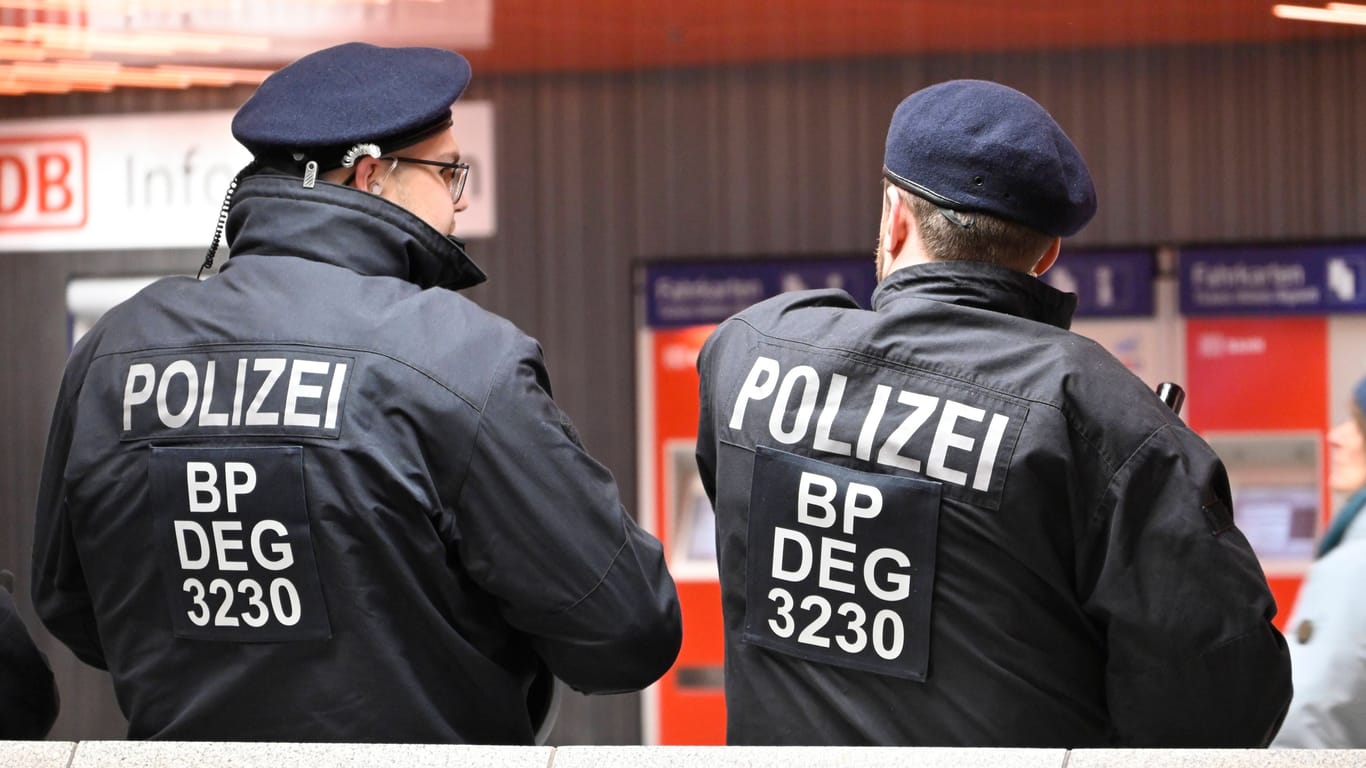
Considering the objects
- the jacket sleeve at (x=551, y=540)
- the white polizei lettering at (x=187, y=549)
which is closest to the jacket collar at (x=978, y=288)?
the jacket sleeve at (x=551, y=540)

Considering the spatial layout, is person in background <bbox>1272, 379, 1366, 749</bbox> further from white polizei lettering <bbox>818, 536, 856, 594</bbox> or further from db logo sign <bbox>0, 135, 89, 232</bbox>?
db logo sign <bbox>0, 135, 89, 232</bbox>

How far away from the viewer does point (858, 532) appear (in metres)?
1.55

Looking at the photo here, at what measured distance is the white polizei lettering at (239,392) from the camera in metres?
1.59

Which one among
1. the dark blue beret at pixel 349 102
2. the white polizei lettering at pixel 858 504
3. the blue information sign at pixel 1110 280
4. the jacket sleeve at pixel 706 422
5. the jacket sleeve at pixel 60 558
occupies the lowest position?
the jacket sleeve at pixel 60 558

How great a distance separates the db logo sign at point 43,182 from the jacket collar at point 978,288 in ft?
14.3

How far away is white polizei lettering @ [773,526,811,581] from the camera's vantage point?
5.17 feet

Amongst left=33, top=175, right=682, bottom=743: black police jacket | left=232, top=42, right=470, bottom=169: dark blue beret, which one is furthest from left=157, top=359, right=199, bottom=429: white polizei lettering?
left=232, top=42, right=470, bottom=169: dark blue beret

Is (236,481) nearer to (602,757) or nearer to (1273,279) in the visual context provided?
(602,757)

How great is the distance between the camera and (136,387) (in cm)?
164

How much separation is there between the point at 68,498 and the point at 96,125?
4027 mm

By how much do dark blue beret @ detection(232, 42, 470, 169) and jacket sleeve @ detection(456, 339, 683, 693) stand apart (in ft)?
1.03

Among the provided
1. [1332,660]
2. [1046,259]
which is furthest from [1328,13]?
[1046,259]

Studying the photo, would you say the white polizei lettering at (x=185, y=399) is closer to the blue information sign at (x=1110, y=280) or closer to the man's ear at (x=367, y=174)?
the man's ear at (x=367, y=174)

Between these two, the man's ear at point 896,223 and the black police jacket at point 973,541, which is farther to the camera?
the man's ear at point 896,223
